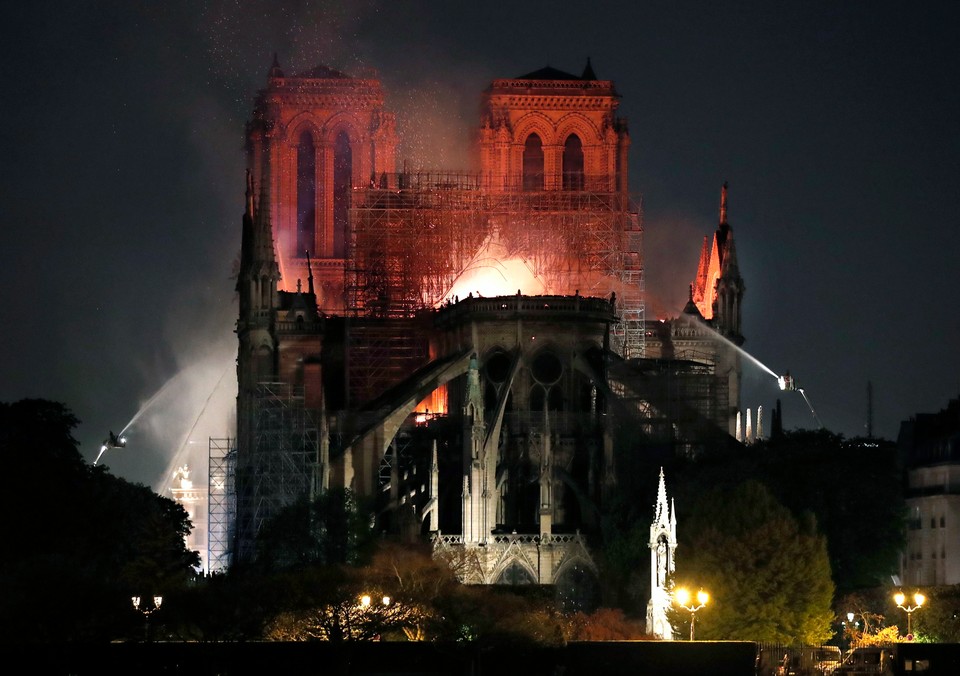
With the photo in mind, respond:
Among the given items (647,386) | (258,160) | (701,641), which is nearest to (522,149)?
(258,160)

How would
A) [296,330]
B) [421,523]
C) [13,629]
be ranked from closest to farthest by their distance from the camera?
[13,629]
[421,523]
[296,330]

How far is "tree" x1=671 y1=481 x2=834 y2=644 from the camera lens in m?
89.3

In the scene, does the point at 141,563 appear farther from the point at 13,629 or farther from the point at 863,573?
the point at 863,573

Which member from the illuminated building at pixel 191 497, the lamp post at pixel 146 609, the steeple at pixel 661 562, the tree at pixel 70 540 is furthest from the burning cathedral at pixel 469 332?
the illuminated building at pixel 191 497

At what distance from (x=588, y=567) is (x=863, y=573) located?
11131 mm

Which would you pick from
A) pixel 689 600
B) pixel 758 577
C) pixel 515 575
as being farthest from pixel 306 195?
pixel 758 577

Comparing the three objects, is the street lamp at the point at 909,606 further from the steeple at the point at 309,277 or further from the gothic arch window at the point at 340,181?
the gothic arch window at the point at 340,181

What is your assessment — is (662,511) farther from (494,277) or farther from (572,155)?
(572,155)

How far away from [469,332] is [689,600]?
85.6 feet

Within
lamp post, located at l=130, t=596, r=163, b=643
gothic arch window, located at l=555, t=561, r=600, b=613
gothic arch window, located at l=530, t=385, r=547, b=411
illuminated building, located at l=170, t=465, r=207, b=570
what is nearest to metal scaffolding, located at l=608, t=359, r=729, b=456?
gothic arch window, located at l=530, t=385, r=547, b=411

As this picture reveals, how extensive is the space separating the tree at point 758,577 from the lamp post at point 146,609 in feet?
56.5

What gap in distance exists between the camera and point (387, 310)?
392 ft

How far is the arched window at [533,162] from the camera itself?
129 m

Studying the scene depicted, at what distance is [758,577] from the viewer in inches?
3541
